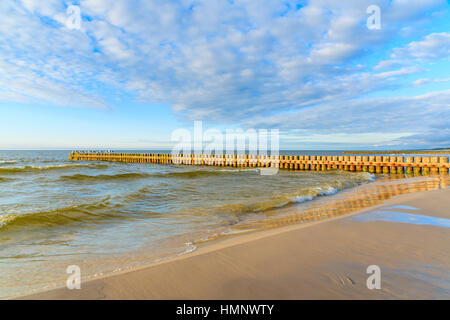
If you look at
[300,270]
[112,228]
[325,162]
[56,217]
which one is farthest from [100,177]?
[325,162]

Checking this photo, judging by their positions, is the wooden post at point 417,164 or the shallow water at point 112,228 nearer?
the shallow water at point 112,228

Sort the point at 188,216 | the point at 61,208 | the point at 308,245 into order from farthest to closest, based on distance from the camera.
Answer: the point at 61,208 < the point at 188,216 < the point at 308,245

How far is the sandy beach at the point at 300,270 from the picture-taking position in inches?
88.9

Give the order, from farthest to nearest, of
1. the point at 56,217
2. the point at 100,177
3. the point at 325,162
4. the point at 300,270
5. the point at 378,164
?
the point at 325,162
the point at 378,164
the point at 100,177
the point at 56,217
the point at 300,270

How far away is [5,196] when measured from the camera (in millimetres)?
9469

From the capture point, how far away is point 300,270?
2.72 metres

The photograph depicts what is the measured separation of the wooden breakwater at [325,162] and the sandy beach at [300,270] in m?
17.3

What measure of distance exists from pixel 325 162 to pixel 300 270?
2195 cm

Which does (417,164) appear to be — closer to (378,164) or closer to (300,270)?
(378,164)

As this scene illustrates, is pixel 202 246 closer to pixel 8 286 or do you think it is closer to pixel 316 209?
pixel 8 286

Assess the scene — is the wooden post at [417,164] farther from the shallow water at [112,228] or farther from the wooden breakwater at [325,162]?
the shallow water at [112,228]

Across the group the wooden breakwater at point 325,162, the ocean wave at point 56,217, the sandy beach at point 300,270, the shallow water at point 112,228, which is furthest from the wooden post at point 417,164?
the ocean wave at point 56,217
